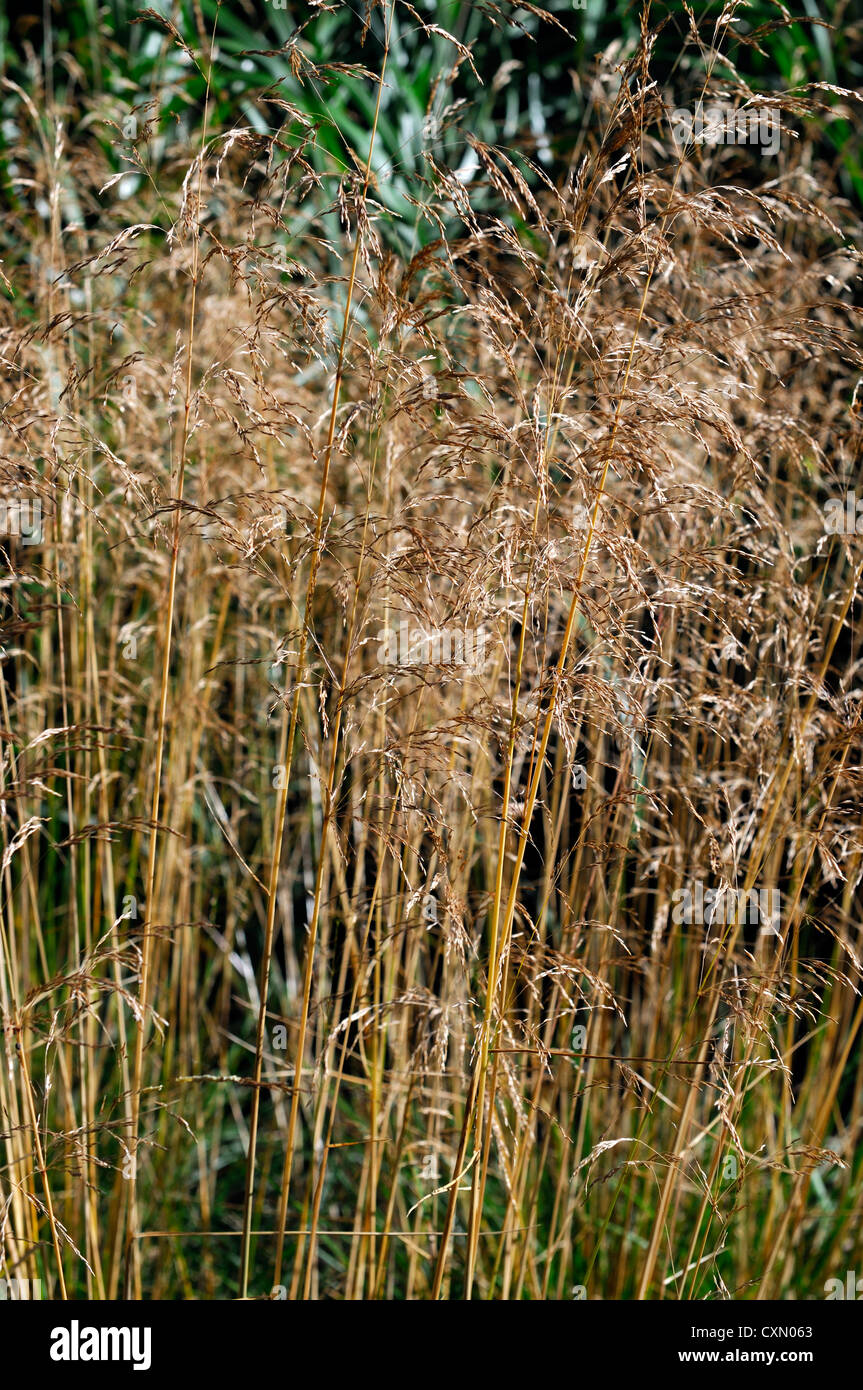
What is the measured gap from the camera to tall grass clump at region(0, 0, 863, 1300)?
1.03m

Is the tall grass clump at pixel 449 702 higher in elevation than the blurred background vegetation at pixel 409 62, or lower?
lower

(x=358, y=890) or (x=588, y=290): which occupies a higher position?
(x=588, y=290)

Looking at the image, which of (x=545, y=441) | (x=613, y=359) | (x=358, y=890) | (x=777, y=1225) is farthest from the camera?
(x=777, y=1225)

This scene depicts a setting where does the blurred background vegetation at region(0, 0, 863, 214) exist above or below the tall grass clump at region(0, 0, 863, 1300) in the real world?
above

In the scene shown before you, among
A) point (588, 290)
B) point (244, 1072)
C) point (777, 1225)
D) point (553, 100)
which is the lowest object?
point (244, 1072)

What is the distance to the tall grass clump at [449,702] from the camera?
1.03m

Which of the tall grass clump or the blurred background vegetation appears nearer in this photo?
the tall grass clump

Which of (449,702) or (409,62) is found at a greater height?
(409,62)

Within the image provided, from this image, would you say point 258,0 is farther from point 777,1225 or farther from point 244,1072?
point 777,1225

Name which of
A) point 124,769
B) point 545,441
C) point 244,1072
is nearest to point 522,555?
point 545,441

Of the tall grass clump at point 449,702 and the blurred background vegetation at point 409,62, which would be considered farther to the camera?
the blurred background vegetation at point 409,62

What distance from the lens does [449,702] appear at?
1534 millimetres

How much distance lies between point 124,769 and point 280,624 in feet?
1.53

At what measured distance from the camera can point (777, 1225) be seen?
1.56 metres
